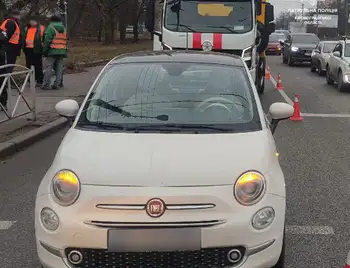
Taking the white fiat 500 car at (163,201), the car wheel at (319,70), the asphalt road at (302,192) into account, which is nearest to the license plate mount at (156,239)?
the white fiat 500 car at (163,201)

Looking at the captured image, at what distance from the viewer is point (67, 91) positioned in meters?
14.9

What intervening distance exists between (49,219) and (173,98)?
1.64 meters

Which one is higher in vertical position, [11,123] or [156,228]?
[156,228]

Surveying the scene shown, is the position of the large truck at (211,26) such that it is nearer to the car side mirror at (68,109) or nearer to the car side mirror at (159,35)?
the car side mirror at (159,35)

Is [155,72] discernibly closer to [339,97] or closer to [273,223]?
[273,223]

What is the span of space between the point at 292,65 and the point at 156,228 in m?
27.2

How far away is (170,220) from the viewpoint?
11.2 ft

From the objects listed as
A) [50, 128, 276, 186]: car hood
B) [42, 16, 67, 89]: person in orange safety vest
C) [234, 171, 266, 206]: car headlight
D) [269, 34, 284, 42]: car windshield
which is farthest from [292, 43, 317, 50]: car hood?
[234, 171, 266, 206]: car headlight

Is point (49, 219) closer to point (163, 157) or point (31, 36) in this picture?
point (163, 157)

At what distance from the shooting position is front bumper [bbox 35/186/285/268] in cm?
341

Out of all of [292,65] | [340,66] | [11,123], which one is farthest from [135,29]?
[11,123]

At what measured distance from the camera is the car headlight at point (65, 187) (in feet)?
11.7

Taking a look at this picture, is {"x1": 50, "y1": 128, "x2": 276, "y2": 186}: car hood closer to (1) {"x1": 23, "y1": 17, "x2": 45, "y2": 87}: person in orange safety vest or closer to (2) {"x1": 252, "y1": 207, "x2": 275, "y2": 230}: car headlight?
(2) {"x1": 252, "y1": 207, "x2": 275, "y2": 230}: car headlight

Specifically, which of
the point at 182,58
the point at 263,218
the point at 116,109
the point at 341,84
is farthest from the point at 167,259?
the point at 341,84
